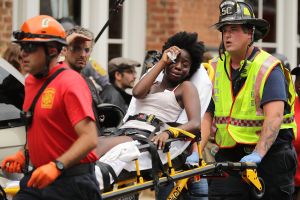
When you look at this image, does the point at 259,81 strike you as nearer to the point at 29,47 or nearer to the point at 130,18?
the point at 29,47

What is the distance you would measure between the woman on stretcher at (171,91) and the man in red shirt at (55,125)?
62.0 inches

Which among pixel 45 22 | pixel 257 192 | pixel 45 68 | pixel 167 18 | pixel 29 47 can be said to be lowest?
pixel 257 192

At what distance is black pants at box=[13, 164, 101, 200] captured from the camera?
5.64m

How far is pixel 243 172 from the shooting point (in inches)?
280

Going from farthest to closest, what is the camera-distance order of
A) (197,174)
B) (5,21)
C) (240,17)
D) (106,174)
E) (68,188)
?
1. (5,21)
2. (240,17)
3. (197,174)
4. (106,174)
5. (68,188)

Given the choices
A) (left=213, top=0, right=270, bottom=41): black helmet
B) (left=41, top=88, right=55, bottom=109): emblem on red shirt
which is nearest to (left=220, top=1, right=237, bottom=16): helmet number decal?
(left=213, top=0, right=270, bottom=41): black helmet

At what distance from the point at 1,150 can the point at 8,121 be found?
291 mm

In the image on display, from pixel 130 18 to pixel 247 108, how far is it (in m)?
5.41

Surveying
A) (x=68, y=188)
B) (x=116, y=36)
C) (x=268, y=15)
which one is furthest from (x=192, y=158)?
(x=268, y=15)

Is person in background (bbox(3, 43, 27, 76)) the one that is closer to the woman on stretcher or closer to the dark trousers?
the woman on stretcher

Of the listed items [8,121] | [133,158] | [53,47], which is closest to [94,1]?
[8,121]

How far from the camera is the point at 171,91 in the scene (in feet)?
25.2

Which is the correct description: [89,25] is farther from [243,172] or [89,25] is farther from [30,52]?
[30,52]

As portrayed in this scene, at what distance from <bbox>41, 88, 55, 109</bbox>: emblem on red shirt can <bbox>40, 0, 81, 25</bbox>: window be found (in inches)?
247
